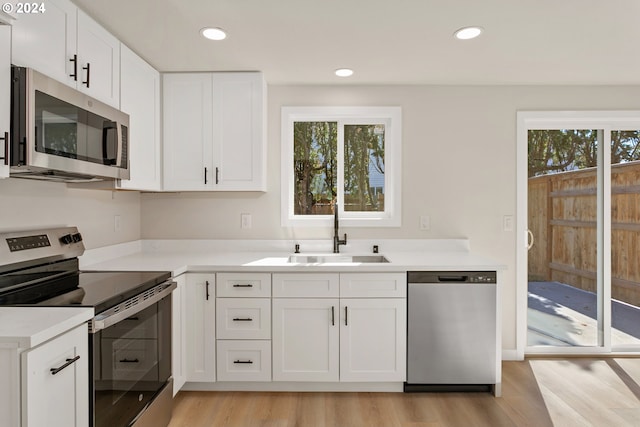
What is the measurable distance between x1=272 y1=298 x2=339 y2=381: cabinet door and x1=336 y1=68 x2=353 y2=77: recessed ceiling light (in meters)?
1.63

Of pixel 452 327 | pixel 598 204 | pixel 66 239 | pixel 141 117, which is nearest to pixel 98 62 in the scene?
pixel 141 117

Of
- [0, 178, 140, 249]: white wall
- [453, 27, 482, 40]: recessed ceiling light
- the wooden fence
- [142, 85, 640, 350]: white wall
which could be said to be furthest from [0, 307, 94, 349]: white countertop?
the wooden fence

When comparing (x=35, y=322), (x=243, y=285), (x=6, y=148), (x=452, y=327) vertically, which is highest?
(x=6, y=148)

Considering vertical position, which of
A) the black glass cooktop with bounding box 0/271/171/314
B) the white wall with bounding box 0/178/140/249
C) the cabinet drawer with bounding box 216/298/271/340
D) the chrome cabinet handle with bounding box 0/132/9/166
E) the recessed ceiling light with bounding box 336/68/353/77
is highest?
the recessed ceiling light with bounding box 336/68/353/77

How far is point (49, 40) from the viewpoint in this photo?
1652 millimetres

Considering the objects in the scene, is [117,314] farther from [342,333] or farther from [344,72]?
[344,72]

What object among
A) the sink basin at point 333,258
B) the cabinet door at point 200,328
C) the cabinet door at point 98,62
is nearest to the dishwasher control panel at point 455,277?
the sink basin at point 333,258

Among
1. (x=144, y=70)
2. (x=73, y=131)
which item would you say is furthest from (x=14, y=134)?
(x=144, y=70)

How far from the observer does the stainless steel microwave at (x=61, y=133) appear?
4.72 feet

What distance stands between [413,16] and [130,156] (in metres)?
1.84

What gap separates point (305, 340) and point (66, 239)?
5.01ft

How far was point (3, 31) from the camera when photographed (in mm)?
1397

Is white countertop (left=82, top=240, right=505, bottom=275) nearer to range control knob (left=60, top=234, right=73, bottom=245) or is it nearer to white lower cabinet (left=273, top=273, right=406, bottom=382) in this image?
white lower cabinet (left=273, top=273, right=406, bottom=382)

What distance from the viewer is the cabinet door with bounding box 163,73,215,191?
2814 mm
